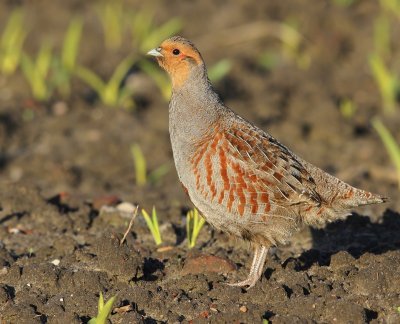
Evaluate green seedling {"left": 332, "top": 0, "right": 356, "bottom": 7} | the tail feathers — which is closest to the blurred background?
green seedling {"left": 332, "top": 0, "right": 356, "bottom": 7}

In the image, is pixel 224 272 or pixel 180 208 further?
pixel 180 208

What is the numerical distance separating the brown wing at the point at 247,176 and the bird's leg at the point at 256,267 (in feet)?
1.00

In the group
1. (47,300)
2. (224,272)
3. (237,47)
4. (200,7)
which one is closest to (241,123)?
(224,272)

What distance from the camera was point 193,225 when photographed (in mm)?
6152

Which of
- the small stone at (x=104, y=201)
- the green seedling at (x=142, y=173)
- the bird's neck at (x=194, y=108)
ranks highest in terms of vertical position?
the bird's neck at (x=194, y=108)

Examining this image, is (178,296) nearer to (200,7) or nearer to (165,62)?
(165,62)

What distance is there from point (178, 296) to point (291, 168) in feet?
3.39

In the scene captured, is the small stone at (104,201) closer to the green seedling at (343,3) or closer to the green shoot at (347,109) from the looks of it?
the green shoot at (347,109)

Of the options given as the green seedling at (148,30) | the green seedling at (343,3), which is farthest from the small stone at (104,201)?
the green seedling at (343,3)

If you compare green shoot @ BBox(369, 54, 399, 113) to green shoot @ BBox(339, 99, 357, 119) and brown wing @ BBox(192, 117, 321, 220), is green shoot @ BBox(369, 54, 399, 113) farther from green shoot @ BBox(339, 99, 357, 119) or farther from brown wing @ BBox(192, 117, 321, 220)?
brown wing @ BBox(192, 117, 321, 220)

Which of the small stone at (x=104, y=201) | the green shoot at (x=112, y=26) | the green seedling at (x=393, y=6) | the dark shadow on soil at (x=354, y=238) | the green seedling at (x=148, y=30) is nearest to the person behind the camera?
the dark shadow on soil at (x=354, y=238)

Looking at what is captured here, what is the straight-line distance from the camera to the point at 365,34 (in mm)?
11578

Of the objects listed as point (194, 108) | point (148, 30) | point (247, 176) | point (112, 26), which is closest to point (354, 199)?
point (247, 176)

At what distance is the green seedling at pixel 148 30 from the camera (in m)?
10.7
